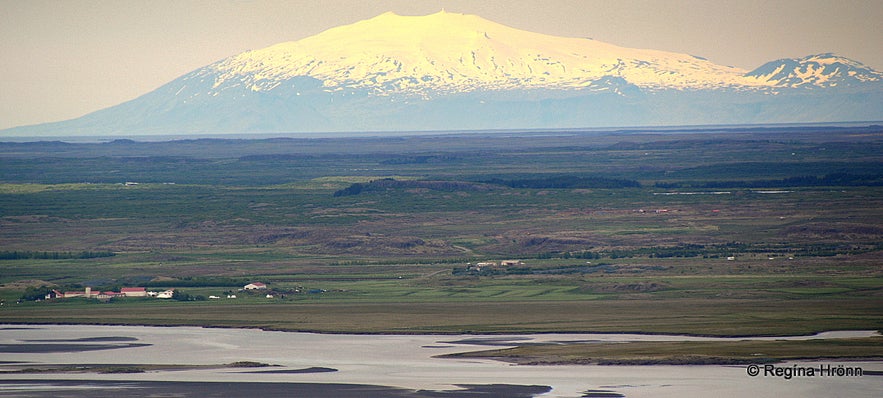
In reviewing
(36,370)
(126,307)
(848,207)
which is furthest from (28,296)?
(848,207)

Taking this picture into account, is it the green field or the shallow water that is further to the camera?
the green field

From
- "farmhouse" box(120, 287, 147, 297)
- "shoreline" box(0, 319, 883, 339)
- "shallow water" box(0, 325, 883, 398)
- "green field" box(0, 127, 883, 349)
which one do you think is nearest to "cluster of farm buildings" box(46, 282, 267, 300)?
"farmhouse" box(120, 287, 147, 297)

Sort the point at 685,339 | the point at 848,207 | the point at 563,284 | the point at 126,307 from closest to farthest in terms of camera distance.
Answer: the point at 685,339 → the point at 126,307 → the point at 563,284 → the point at 848,207

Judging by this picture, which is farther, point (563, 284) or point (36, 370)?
point (563, 284)

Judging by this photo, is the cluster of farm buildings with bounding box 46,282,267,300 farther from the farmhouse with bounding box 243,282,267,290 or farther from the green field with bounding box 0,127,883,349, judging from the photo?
the farmhouse with bounding box 243,282,267,290

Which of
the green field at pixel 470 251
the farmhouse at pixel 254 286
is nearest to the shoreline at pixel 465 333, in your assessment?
the green field at pixel 470 251

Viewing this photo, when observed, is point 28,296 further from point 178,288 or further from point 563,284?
point 563,284

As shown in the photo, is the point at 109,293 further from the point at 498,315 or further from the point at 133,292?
the point at 498,315
